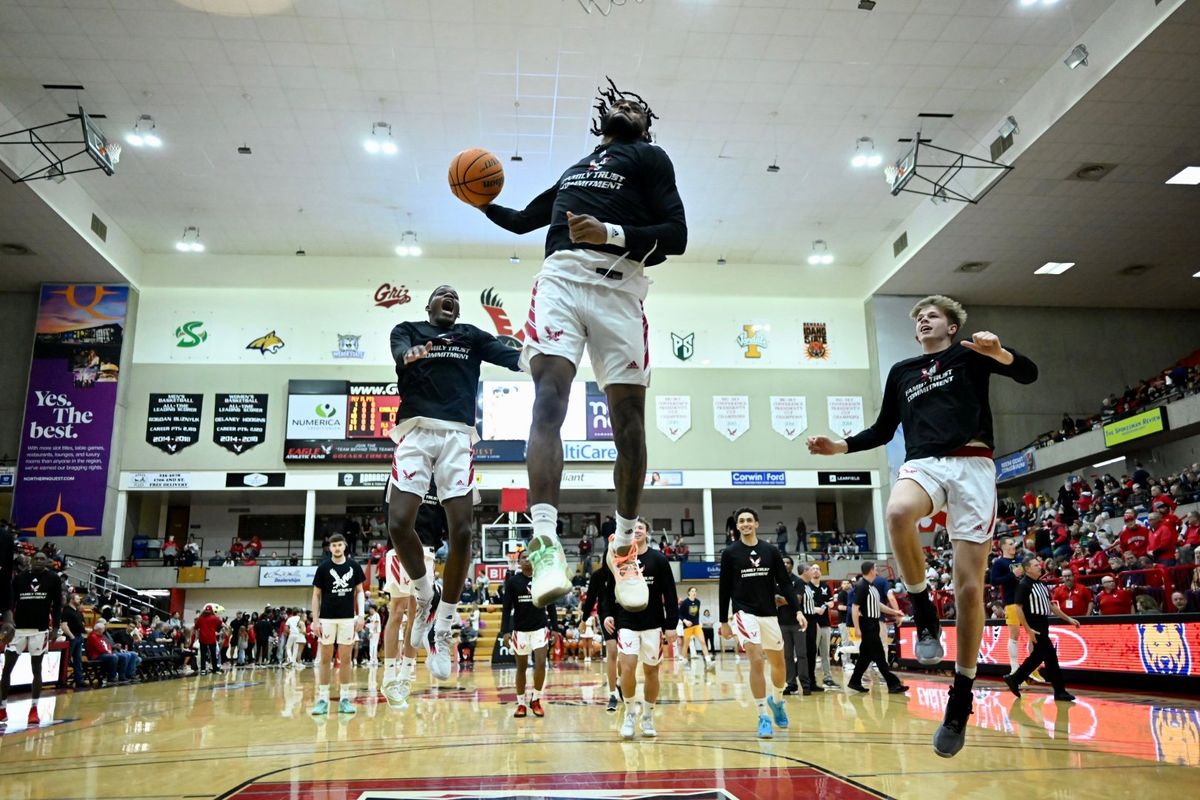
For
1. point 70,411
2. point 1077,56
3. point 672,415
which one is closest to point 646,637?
point 1077,56

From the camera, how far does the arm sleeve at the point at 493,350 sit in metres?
5.40

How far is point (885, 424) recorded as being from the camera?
17.0 ft

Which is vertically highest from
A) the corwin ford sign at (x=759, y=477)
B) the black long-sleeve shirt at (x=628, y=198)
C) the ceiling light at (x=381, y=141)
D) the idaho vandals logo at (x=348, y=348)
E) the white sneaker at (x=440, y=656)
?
the ceiling light at (x=381, y=141)

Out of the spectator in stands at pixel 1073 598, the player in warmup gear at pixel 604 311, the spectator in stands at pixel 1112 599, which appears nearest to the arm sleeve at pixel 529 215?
the player in warmup gear at pixel 604 311

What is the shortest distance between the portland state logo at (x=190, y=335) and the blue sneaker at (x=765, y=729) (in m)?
28.3

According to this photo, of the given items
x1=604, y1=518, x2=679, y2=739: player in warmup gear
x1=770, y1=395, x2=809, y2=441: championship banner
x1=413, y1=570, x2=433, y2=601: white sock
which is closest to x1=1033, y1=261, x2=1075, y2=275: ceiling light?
x1=770, y1=395, x2=809, y2=441: championship banner

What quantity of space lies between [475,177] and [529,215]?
0.40 m

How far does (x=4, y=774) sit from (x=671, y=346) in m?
27.0

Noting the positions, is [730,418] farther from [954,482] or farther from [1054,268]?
[954,482]

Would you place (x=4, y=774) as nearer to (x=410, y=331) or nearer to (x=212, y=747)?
(x=212, y=747)

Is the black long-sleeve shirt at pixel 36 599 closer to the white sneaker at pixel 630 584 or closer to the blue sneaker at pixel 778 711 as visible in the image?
the blue sneaker at pixel 778 711

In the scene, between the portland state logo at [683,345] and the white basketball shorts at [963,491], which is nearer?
the white basketball shorts at [963,491]

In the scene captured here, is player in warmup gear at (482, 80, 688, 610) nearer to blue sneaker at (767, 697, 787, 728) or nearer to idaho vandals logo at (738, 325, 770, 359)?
blue sneaker at (767, 697, 787, 728)

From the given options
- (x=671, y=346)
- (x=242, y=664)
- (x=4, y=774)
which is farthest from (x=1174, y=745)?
(x=671, y=346)
